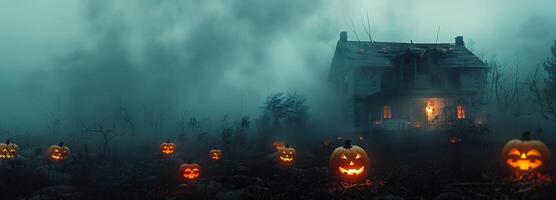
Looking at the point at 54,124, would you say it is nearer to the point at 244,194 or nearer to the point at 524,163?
the point at 244,194

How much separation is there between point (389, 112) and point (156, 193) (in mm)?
25020

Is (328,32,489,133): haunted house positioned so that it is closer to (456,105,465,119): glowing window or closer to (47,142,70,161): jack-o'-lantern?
(456,105,465,119): glowing window

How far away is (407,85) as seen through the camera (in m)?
32.7

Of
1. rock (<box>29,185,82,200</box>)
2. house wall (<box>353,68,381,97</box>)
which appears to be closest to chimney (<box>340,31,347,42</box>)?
house wall (<box>353,68,381,97</box>)

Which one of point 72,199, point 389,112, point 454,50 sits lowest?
point 72,199

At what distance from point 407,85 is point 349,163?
2383 cm

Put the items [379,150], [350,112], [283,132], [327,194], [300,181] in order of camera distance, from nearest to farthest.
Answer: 1. [327,194]
2. [300,181]
3. [379,150]
4. [283,132]
5. [350,112]

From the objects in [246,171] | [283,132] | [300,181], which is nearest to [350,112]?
[283,132]

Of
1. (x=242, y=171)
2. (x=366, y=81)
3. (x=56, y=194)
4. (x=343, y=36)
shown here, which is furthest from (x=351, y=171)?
Result: (x=343, y=36)

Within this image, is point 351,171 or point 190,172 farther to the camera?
point 190,172

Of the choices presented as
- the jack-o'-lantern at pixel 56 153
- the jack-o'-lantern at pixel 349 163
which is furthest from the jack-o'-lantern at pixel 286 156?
the jack-o'-lantern at pixel 56 153

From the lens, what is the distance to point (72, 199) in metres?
9.66

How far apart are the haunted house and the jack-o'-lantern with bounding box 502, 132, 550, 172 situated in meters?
22.0

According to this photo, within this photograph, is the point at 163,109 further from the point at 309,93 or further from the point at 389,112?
the point at 389,112
